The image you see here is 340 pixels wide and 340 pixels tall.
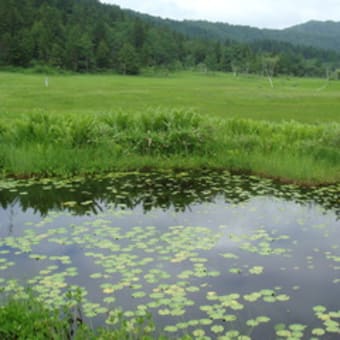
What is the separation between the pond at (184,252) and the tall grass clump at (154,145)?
952 millimetres

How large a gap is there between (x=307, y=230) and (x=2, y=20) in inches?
3517

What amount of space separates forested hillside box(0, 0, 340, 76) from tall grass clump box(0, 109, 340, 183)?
74.6 meters

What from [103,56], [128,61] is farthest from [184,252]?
[103,56]

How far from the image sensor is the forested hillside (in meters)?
86.0

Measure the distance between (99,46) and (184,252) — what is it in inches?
3616

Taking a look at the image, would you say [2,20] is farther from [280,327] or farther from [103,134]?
[280,327]

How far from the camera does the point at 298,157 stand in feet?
40.4

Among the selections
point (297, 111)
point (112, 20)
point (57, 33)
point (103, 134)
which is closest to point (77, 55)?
point (57, 33)

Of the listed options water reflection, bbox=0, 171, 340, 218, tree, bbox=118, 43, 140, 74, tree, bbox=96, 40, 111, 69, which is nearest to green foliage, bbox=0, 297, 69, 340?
water reflection, bbox=0, 171, 340, 218

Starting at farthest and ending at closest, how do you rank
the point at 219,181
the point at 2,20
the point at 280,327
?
the point at 2,20 < the point at 219,181 < the point at 280,327

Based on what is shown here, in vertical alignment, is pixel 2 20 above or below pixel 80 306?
above

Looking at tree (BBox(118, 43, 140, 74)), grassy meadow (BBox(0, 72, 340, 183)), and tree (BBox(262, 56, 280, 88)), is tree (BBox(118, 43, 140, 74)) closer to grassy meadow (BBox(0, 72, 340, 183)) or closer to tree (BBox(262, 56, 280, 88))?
tree (BBox(262, 56, 280, 88))

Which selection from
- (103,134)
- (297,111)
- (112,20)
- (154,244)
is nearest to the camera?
(154,244)

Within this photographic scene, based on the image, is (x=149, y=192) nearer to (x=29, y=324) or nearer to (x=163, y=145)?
(x=163, y=145)
